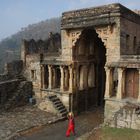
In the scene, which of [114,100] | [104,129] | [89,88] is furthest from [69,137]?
[89,88]

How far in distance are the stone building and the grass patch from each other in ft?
1.71

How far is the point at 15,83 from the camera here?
23062 mm

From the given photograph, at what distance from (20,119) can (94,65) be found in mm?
7756

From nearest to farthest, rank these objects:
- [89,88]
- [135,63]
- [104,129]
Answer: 1. [104,129]
2. [135,63]
3. [89,88]

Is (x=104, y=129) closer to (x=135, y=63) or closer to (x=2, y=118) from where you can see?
(x=135, y=63)

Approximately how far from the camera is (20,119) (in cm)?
1884

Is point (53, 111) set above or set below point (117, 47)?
below

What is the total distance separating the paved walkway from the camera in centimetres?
1580

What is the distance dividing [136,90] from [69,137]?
230 inches

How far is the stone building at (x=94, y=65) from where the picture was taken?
57.1ft

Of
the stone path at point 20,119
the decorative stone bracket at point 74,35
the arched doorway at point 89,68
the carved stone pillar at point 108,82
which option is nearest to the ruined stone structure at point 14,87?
the stone path at point 20,119

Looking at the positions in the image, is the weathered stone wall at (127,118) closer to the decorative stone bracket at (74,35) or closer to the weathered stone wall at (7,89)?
the decorative stone bracket at (74,35)

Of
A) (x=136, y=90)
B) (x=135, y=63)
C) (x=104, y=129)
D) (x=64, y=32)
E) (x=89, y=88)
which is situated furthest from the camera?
(x=89, y=88)

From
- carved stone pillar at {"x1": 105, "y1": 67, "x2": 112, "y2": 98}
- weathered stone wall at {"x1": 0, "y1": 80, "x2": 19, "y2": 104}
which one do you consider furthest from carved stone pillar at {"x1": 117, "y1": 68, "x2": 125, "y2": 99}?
weathered stone wall at {"x1": 0, "y1": 80, "x2": 19, "y2": 104}
